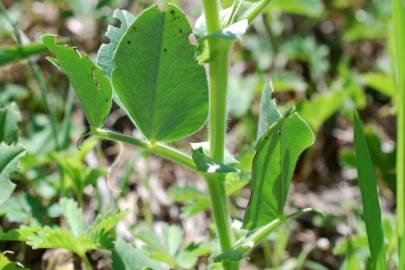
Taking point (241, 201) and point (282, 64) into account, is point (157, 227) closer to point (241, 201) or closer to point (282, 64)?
point (241, 201)

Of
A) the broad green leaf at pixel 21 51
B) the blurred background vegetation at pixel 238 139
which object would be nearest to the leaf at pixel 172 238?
the blurred background vegetation at pixel 238 139

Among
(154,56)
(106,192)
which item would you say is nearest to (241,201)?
(106,192)

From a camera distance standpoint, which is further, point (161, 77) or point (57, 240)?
point (57, 240)

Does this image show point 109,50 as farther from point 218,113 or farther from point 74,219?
point 74,219

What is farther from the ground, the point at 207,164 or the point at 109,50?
the point at 109,50

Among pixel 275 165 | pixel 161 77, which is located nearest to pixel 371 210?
pixel 275 165

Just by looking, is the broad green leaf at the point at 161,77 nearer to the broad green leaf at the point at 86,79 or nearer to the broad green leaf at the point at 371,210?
the broad green leaf at the point at 86,79

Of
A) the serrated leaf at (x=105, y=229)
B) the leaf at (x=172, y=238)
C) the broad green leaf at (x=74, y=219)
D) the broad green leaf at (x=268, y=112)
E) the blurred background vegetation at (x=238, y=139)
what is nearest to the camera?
the broad green leaf at (x=268, y=112)
